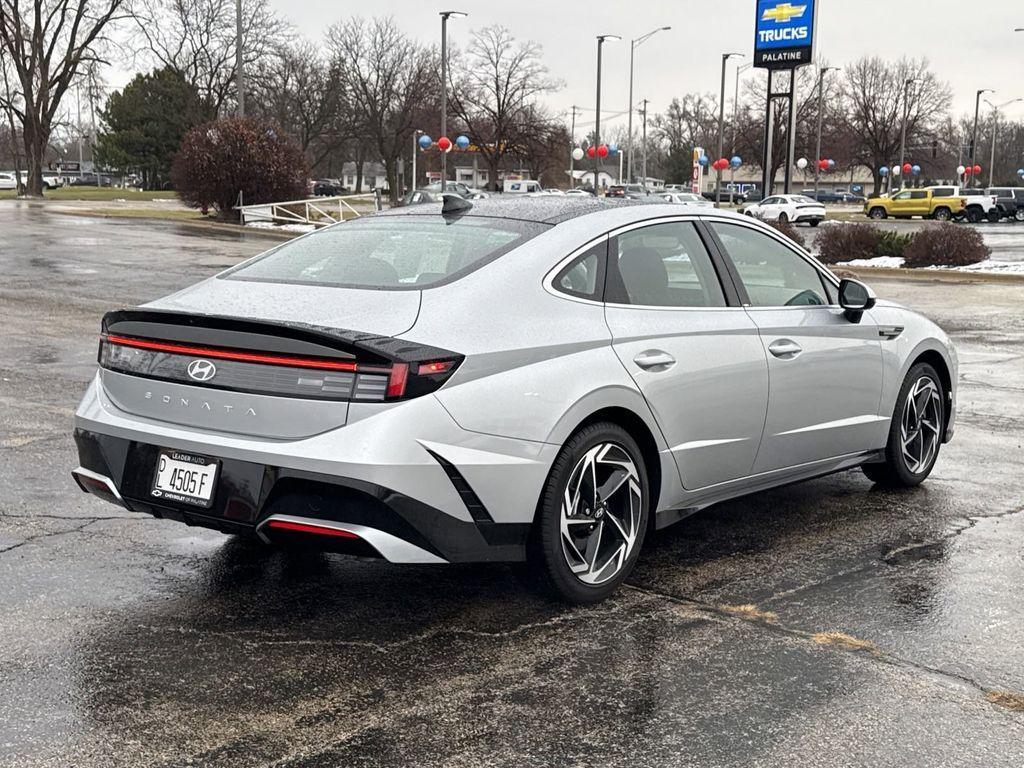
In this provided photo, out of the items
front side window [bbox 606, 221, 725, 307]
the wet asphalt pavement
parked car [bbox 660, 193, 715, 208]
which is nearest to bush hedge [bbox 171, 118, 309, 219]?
parked car [bbox 660, 193, 715, 208]

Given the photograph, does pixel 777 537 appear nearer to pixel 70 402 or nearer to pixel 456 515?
pixel 456 515

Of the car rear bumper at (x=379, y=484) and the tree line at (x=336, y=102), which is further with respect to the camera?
the tree line at (x=336, y=102)

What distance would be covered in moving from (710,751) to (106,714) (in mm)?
1821

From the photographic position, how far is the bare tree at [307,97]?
261 feet


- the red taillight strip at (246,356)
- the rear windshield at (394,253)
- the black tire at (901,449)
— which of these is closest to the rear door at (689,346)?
the rear windshield at (394,253)

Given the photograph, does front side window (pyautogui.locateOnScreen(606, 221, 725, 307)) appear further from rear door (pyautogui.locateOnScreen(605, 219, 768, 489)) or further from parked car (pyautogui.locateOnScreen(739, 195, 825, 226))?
parked car (pyautogui.locateOnScreen(739, 195, 825, 226))

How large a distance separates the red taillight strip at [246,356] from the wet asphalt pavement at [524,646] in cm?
100

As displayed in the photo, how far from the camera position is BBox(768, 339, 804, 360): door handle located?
5.70 metres

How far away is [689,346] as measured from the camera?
5238 millimetres

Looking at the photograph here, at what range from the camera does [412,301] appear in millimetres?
4480

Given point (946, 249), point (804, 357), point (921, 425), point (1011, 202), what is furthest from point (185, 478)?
point (1011, 202)

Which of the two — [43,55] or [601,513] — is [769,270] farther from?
[43,55]

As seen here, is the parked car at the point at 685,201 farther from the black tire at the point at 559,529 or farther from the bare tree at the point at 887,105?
the bare tree at the point at 887,105

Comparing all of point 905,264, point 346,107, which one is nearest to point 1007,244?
point 905,264
